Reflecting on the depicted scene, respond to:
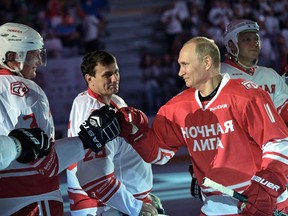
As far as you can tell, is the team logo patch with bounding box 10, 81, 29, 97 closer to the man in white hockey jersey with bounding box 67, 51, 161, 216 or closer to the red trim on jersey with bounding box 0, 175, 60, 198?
the red trim on jersey with bounding box 0, 175, 60, 198

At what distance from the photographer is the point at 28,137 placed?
336cm

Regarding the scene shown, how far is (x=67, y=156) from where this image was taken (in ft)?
12.4

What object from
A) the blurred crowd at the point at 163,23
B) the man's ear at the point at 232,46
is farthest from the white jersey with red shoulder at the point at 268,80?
the blurred crowd at the point at 163,23

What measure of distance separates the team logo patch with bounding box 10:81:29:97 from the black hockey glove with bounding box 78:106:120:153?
395 millimetres

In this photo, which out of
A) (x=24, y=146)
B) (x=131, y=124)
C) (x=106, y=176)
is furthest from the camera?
(x=106, y=176)

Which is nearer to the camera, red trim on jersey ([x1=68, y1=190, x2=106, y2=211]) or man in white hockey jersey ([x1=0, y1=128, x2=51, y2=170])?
man in white hockey jersey ([x1=0, y1=128, x2=51, y2=170])

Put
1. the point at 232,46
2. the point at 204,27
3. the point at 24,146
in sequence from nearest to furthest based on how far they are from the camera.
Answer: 1. the point at 24,146
2. the point at 232,46
3. the point at 204,27

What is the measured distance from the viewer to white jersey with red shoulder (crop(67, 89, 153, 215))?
417 cm

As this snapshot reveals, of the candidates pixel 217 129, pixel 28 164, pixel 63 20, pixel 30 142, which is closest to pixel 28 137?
pixel 30 142

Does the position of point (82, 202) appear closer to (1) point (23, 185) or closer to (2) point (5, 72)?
(1) point (23, 185)

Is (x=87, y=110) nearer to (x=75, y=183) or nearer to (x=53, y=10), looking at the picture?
(x=75, y=183)

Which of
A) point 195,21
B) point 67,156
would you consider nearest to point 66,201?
point 67,156

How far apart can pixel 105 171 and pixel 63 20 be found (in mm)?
9009

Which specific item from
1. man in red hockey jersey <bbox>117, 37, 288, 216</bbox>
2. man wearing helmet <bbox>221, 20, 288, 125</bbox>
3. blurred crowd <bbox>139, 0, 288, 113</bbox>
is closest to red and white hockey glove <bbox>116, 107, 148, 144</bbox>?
man in red hockey jersey <bbox>117, 37, 288, 216</bbox>
